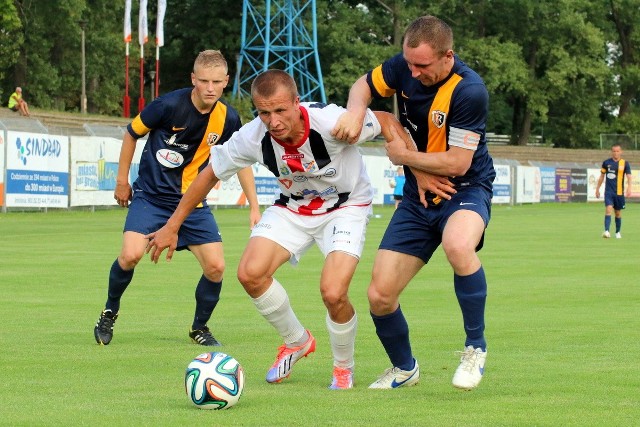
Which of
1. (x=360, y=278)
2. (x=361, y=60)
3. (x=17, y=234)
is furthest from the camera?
(x=361, y=60)

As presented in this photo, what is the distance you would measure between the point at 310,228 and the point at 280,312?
593mm

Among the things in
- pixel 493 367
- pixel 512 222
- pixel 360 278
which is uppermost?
pixel 493 367

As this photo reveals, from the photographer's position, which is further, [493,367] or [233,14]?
[233,14]

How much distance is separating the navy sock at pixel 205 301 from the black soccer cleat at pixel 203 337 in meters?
0.04

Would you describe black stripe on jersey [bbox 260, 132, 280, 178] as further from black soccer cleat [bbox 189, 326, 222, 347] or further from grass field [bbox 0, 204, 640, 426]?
black soccer cleat [bbox 189, 326, 222, 347]

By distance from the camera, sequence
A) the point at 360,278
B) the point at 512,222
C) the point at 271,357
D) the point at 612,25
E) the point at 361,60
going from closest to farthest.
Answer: the point at 271,357 → the point at 360,278 → the point at 512,222 → the point at 361,60 → the point at 612,25

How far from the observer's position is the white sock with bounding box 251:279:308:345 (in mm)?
8227

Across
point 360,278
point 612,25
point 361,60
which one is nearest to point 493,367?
point 360,278

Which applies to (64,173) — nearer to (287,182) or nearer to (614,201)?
(614,201)

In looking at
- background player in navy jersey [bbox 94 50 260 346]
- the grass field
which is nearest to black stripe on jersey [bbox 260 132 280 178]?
the grass field

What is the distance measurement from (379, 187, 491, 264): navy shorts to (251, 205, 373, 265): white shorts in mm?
290

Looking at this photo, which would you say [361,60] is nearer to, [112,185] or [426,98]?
[112,185]

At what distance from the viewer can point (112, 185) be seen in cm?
3775

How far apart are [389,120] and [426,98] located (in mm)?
338
